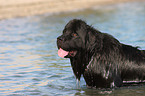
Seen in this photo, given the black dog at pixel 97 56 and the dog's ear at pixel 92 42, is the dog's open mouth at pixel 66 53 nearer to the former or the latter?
the black dog at pixel 97 56

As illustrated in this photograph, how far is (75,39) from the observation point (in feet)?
21.4

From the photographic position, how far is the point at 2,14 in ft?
75.6

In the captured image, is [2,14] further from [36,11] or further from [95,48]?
[95,48]

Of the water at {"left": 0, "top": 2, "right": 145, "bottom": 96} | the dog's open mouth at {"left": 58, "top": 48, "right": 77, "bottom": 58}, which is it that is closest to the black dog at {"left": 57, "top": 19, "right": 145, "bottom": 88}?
the dog's open mouth at {"left": 58, "top": 48, "right": 77, "bottom": 58}

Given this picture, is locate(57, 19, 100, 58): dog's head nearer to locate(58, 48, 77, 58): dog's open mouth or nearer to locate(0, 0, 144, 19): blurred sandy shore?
locate(58, 48, 77, 58): dog's open mouth

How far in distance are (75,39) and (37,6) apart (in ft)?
67.8

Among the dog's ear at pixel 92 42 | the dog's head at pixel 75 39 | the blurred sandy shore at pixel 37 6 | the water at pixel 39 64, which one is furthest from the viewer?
the blurred sandy shore at pixel 37 6

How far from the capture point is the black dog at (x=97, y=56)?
6.55 metres

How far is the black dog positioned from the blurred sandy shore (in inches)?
634

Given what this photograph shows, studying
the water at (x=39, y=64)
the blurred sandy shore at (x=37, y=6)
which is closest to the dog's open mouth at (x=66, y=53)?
the water at (x=39, y=64)

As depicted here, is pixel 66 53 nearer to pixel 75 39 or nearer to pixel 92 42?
pixel 75 39

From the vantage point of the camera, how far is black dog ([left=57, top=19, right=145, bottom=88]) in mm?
6547

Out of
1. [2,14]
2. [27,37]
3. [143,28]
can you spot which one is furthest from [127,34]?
[2,14]

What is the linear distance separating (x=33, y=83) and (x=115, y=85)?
7.26 feet
